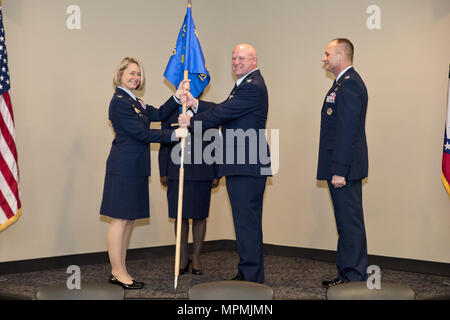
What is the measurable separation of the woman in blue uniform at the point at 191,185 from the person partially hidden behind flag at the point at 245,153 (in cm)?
61

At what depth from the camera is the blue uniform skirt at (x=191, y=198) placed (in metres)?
4.80

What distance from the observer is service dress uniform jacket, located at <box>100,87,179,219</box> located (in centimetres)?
416

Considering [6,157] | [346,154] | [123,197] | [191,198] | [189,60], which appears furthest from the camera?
[191,198]

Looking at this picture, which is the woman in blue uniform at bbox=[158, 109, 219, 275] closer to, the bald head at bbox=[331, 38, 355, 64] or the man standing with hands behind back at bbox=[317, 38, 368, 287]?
the man standing with hands behind back at bbox=[317, 38, 368, 287]

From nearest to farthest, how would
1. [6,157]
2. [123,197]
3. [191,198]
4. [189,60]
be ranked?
[123,197], [189,60], [6,157], [191,198]

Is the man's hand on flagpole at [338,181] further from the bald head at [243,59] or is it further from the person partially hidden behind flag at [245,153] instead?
the bald head at [243,59]

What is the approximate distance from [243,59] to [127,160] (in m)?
1.17

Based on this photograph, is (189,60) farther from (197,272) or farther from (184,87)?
(197,272)

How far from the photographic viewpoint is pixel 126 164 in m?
4.18

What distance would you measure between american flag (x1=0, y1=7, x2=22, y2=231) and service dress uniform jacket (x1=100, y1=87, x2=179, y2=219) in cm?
84

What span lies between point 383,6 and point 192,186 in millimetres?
2522

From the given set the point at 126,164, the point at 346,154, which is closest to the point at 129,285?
the point at 126,164

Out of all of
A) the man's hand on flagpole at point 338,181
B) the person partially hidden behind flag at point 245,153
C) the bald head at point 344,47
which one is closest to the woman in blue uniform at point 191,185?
the person partially hidden behind flag at point 245,153

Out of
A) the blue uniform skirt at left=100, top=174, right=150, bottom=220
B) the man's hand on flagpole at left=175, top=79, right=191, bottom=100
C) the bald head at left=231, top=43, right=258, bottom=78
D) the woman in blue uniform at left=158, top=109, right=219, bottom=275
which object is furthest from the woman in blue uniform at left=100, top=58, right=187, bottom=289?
the bald head at left=231, top=43, right=258, bottom=78
